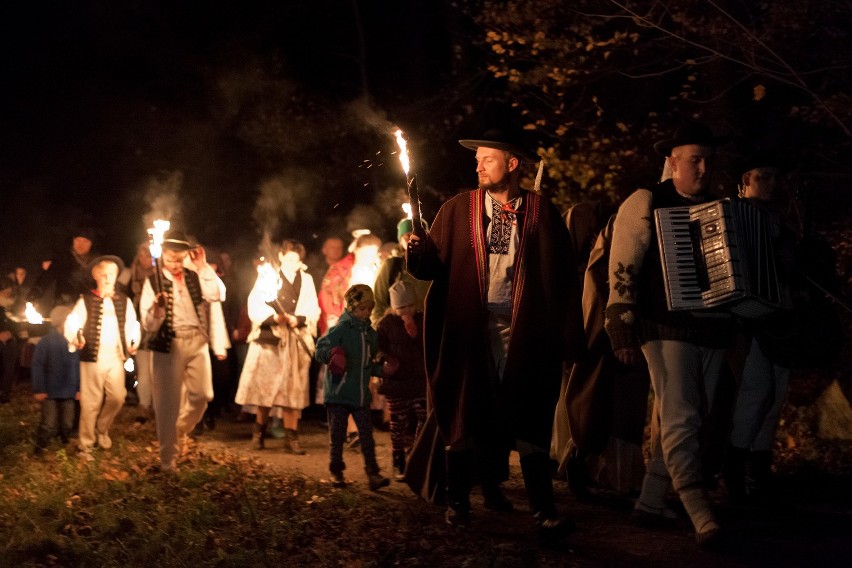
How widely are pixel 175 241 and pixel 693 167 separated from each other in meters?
4.80

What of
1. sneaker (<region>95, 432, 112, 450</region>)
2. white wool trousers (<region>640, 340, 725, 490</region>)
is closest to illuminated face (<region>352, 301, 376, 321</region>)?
white wool trousers (<region>640, 340, 725, 490</region>)

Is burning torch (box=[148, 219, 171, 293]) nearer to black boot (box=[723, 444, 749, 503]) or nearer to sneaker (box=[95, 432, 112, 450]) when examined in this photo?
sneaker (box=[95, 432, 112, 450])

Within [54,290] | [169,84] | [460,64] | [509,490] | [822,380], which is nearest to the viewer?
[509,490]

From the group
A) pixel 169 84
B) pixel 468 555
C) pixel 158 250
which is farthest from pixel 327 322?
pixel 169 84

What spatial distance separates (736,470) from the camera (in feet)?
26.9

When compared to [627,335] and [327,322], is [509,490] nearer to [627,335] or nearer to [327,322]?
[627,335]

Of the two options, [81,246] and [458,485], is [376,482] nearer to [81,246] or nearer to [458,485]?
[458,485]

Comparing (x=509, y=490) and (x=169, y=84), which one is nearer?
(x=509, y=490)

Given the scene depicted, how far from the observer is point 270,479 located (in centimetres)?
927

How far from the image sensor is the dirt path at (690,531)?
663 cm

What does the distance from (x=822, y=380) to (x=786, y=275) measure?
562cm

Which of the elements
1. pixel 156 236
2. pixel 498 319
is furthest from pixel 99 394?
pixel 498 319

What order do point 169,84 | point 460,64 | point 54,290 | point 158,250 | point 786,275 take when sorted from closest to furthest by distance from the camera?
1. point 786,275
2. point 158,250
3. point 54,290
4. point 460,64
5. point 169,84

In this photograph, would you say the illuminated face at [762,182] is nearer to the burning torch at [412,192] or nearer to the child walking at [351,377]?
the burning torch at [412,192]
